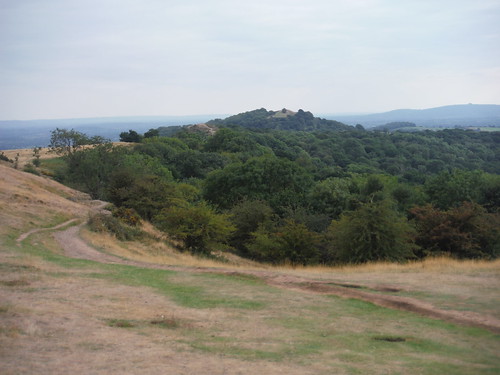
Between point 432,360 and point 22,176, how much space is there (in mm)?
36162

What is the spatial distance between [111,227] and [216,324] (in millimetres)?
17901

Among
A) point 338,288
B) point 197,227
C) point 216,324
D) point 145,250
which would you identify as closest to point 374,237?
point 197,227

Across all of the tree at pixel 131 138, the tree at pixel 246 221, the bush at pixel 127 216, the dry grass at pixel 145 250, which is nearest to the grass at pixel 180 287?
the dry grass at pixel 145 250

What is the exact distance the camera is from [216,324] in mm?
10328

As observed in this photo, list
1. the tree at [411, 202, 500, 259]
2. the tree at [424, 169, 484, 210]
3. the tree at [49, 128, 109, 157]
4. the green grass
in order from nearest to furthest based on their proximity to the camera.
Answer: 1. the green grass
2. the tree at [411, 202, 500, 259]
3. the tree at [49, 128, 109, 157]
4. the tree at [424, 169, 484, 210]

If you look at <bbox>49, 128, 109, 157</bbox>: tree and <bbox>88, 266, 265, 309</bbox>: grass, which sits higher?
<bbox>49, 128, 109, 157</bbox>: tree

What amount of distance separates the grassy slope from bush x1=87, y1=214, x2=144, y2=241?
8227 millimetres

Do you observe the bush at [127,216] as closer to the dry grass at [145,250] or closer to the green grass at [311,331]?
the dry grass at [145,250]

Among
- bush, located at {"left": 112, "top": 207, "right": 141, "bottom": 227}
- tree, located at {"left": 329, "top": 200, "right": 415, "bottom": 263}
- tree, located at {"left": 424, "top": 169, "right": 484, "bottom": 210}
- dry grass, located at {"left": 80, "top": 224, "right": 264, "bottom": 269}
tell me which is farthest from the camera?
tree, located at {"left": 424, "top": 169, "right": 484, "bottom": 210}

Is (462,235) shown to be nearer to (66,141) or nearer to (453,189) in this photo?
(453,189)

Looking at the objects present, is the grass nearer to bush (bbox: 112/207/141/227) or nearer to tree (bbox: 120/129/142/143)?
bush (bbox: 112/207/141/227)

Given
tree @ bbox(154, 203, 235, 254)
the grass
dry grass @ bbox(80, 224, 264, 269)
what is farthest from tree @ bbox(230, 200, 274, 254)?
the grass

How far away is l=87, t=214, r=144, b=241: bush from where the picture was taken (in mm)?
25797

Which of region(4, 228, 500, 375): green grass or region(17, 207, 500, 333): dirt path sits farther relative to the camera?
region(17, 207, 500, 333): dirt path
